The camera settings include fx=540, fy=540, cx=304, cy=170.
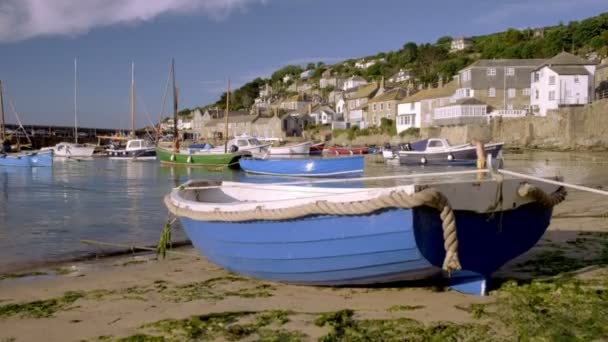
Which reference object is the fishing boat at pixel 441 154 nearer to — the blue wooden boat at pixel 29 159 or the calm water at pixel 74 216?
the calm water at pixel 74 216

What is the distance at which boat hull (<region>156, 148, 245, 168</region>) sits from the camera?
36.7m

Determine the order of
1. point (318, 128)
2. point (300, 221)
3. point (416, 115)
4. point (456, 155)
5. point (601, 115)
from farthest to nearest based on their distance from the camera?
point (318, 128), point (416, 115), point (601, 115), point (456, 155), point (300, 221)

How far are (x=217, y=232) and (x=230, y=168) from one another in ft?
102

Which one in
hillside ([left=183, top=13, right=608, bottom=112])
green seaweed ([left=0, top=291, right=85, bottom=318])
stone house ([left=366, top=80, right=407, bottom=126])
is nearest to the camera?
green seaweed ([left=0, top=291, right=85, bottom=318])

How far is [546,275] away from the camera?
21.0ft

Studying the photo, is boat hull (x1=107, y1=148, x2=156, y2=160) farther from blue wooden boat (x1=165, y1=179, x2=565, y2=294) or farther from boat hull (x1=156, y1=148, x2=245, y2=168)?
blue wooden boat (x1=165, y1=179, x2=565, y2=294)

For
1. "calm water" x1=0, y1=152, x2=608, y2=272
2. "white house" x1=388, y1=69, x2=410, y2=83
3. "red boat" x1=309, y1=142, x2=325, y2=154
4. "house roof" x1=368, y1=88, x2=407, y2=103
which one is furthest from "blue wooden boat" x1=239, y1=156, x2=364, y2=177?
"white house" x1=388, y1=69, x2=410, y2=83

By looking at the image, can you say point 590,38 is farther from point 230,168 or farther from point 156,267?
point 156,267

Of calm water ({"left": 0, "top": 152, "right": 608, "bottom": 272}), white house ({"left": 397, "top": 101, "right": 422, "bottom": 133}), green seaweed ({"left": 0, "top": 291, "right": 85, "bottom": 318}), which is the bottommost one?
calm water ({"left": 0, "top": 152, "right": 608, "bottom": 272})

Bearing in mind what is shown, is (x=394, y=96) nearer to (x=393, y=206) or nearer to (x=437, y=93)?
(x=437, y=93)

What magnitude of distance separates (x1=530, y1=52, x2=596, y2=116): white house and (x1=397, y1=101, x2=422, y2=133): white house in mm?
15701

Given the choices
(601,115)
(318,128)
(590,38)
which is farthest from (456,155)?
(590,38)

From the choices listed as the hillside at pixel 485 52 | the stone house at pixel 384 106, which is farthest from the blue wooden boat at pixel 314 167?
the hillside at pixel 485 52

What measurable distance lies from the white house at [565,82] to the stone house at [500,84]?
6001 mm
